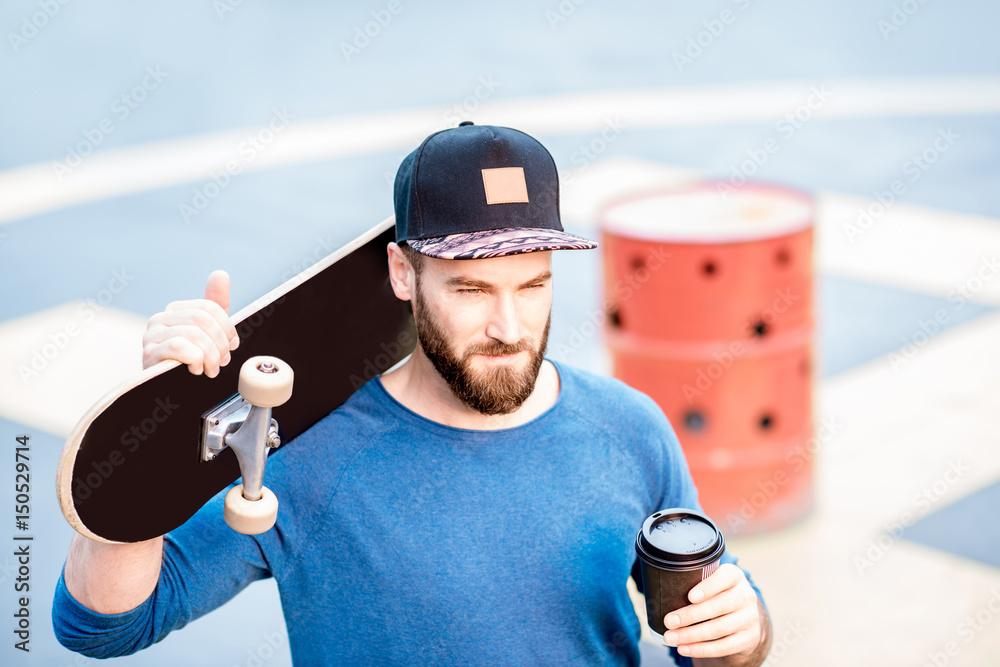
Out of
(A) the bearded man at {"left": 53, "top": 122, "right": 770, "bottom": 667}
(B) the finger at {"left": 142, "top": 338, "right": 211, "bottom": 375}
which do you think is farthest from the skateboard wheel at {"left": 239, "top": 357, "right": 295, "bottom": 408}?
(A) the bearded man at {"left": 53, "top": 122, "right": 770, "bottom": 667}

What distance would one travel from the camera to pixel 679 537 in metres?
2.16

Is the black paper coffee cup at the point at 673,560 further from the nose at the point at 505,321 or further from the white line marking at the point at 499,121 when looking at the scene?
the white line marking at the point at 499,121

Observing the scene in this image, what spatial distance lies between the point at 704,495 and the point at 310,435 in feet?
9.95

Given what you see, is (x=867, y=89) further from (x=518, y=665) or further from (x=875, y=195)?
(x=518, y=665)

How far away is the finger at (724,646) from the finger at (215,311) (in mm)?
1037

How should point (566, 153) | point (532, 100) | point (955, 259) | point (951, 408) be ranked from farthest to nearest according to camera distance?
point (532, 100), point (566, 153), point (955, 259), point (951, 408)

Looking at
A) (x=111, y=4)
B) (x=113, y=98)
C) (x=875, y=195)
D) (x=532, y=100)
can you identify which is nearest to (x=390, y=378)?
(x=875, y=195)

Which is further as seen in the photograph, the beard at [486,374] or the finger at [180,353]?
the beard at [486,374]

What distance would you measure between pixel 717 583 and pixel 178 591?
106 cm

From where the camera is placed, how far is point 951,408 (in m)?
6.07

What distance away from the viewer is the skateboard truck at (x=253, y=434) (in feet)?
5.97

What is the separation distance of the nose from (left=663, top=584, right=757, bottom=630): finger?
2.05 feet

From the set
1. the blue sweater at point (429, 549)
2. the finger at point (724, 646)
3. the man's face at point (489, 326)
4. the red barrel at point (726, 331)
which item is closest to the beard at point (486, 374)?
the man's face at point (489, 326)

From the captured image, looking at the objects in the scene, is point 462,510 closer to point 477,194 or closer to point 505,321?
point 505,321
